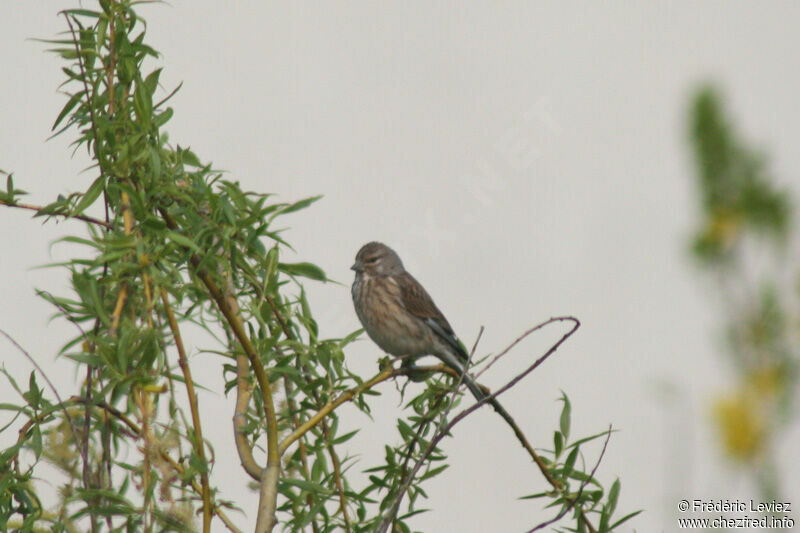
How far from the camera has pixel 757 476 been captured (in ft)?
12.3

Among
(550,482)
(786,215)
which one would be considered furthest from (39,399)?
(786,215)

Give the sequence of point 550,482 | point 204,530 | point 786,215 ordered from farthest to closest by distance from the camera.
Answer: point 786,215
point 550,482
point 204,530

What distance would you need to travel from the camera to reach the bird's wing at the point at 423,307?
6684mm

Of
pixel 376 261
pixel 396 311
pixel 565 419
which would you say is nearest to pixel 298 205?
pixel 565 419

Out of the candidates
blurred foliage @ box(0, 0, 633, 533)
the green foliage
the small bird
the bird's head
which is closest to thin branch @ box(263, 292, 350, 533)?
blurred foliage @ box(0, 0, 633, 533)

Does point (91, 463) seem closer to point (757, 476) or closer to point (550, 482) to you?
point (550, 482)

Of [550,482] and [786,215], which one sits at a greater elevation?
[786,215]

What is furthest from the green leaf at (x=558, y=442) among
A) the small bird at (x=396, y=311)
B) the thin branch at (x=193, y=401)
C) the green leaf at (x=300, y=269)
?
the small bird at (x=396, y=311)

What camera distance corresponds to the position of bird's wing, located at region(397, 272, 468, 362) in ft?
21.9

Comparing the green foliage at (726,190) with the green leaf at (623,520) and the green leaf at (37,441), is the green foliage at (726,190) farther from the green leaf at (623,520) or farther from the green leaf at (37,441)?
the green leaf at (37,441)

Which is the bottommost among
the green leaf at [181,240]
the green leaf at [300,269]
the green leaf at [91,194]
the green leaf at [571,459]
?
the green leaf at [571,459]

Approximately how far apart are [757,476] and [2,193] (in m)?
2.98

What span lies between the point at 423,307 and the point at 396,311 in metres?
0.22

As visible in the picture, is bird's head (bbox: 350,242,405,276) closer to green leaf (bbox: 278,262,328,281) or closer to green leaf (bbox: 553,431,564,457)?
green leaf (bbox: 553,431,564,457)
